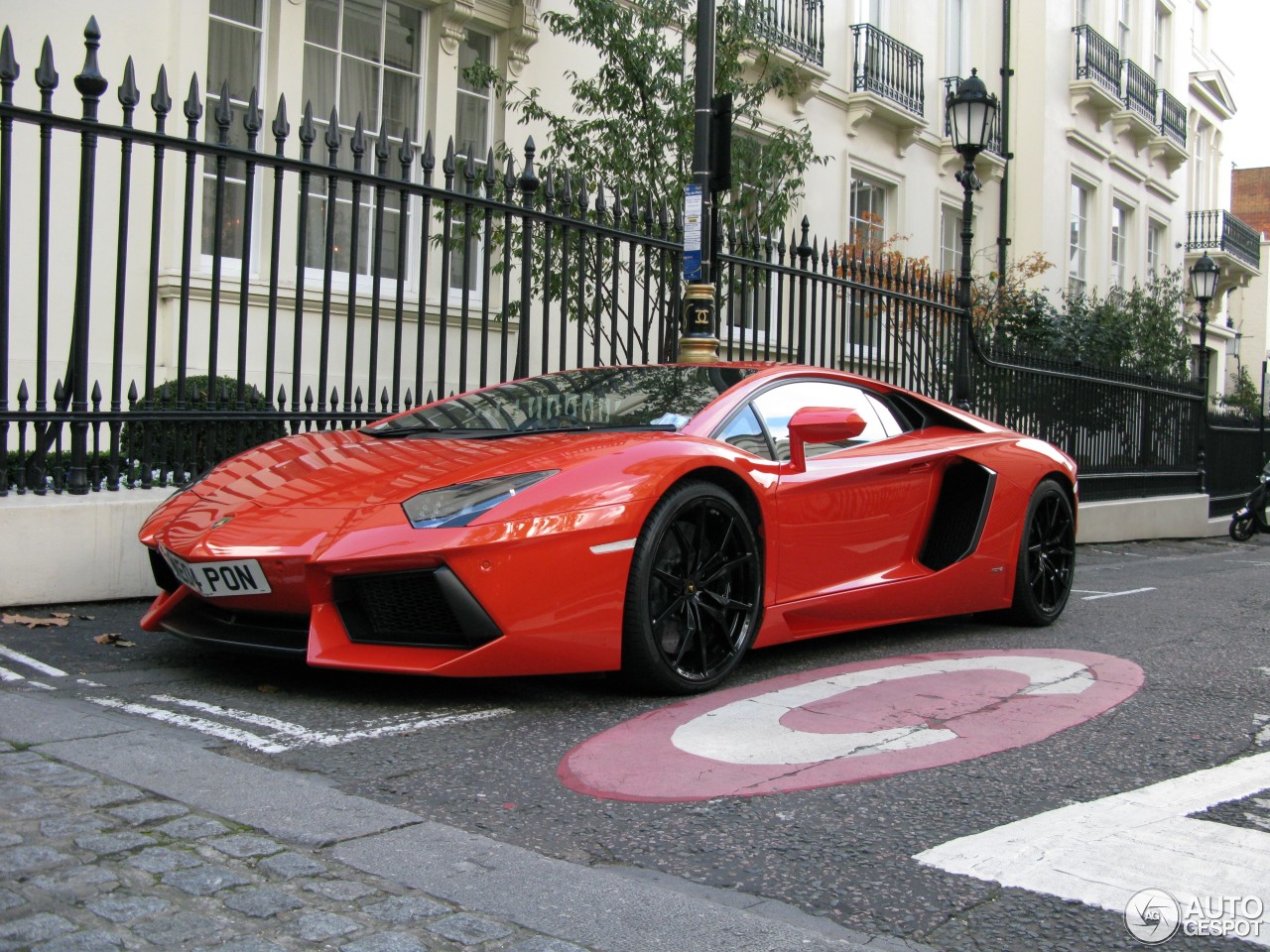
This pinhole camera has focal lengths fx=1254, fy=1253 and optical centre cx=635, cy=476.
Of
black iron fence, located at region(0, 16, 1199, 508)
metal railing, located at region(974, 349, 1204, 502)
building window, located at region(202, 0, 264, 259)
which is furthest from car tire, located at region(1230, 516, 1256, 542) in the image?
building window, located at region(202, 0, 264, 259)

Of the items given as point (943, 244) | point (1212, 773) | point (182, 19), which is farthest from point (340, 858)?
point (943, 244)

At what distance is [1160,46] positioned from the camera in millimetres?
27531

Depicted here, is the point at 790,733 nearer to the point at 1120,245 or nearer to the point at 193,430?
the point at 193,430

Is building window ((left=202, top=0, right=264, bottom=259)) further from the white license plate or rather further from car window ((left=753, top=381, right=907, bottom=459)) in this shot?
the white license plate

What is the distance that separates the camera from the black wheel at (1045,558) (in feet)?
20.0

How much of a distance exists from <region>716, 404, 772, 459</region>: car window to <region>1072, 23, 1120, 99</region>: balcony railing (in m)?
20.4

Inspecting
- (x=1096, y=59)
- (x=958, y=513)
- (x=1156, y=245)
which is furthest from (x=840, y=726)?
(x=1156, y=245)

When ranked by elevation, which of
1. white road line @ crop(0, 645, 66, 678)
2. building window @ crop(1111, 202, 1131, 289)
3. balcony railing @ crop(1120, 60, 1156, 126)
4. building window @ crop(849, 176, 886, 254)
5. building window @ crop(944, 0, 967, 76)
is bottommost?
white road line @ crop(0, 645, 66, 678)

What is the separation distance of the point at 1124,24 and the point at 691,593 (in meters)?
25.0

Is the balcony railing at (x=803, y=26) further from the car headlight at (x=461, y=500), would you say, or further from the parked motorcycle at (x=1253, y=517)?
the car headlight at (x=461, y=500)

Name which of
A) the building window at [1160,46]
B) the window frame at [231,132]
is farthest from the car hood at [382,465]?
the building window at [1160,46]

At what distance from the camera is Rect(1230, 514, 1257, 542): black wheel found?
55.6 ft

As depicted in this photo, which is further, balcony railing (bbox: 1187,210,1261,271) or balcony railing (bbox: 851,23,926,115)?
balcony railing (bbox: 1187,210,1261,271)

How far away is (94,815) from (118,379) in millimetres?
3398
